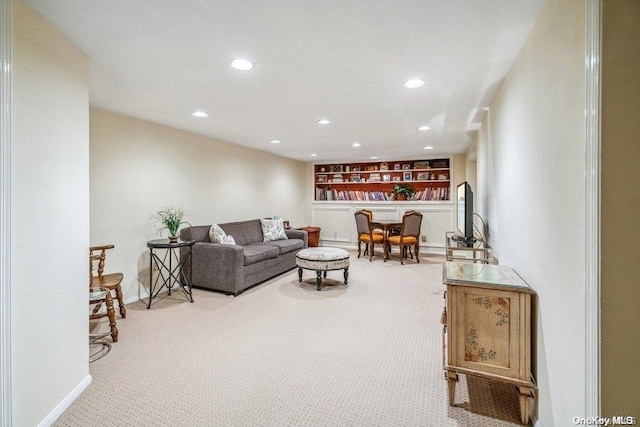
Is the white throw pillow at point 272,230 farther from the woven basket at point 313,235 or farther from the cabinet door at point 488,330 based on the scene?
the cabinet door at point 488,330

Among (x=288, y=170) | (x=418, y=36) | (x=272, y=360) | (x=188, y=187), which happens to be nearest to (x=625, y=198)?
(x=418, y=36)

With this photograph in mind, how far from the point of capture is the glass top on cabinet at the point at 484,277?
68.5 inches

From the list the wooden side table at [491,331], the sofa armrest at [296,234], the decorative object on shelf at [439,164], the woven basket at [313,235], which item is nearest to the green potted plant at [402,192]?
the decorative object on shelf at [439,164]

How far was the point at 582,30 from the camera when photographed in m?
1.13

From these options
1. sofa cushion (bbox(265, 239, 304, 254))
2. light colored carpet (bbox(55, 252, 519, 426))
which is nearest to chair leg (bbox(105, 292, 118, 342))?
light colored carpet (bbox(55, 252, 519, 426))

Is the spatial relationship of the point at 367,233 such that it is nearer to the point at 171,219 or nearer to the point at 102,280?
the point at 171,219

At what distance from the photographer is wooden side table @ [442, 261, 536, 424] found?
170cm

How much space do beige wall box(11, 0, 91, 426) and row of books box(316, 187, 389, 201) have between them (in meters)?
6.25

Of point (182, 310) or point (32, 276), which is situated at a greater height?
point (32, 276)

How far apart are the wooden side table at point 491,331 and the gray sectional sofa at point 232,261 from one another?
279cm

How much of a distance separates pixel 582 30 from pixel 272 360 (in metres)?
2.56

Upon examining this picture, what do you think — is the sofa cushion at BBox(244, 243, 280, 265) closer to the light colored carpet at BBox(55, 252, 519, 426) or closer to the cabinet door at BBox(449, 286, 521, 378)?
the light colored carpet at BBox(55, 252, 519, 426)

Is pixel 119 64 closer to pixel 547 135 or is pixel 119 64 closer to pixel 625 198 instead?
pixel 547 135

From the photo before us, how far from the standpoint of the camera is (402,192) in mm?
7363
